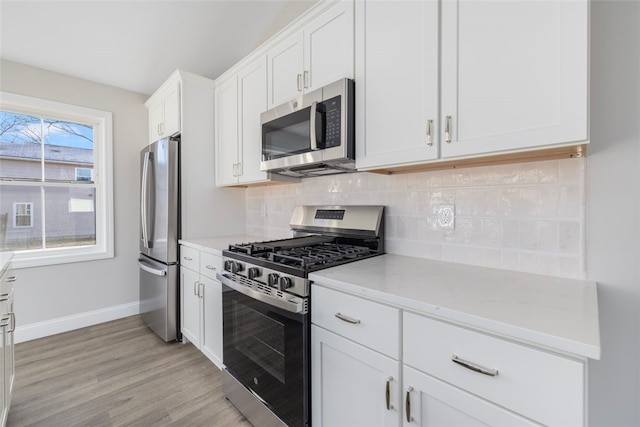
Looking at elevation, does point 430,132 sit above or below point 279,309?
Result: above

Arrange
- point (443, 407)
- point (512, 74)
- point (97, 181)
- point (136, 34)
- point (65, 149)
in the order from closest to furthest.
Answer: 1. point (443, 407)
2. point (512, 74)
3. point (136, 34)
4. point (65, 149)
5. point (97, 181)

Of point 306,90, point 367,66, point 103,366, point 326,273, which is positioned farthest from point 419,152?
point 103,366

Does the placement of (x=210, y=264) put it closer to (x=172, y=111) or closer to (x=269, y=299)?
(x=269, y=299)

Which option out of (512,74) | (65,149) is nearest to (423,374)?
(512,74)

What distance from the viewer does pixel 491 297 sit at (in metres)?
0.96

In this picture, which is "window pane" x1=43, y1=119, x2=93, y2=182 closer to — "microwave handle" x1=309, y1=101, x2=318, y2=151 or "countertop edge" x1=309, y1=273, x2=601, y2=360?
"microwave handle" x1=309, y1=101, x2=318, y2=151

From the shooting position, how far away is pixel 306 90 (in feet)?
5.94

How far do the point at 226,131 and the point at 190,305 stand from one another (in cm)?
155

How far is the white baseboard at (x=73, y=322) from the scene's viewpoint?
2672 millimetres

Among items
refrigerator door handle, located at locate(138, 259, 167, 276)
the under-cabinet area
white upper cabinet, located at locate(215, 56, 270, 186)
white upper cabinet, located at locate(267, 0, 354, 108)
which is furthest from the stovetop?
refrigerator door handle, located at locate(138, 259, 167, 276)

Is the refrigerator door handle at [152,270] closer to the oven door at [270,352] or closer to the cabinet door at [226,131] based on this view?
the cabinet door at [226,131]

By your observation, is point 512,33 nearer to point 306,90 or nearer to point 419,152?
point 419,152

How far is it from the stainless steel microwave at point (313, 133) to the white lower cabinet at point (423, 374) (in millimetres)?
764

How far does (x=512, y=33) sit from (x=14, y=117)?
153 inches
